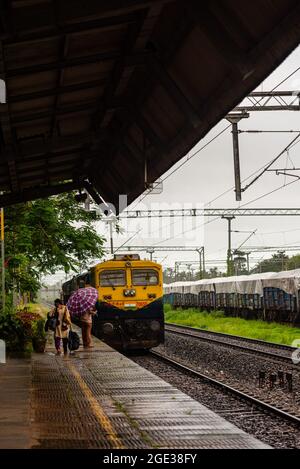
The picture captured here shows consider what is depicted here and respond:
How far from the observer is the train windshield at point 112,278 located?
22250 millimetres

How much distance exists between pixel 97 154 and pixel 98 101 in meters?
2.70

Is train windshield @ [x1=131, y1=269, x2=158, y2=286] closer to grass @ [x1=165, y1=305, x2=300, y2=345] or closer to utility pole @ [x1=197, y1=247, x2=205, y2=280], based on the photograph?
grass @ [x1=165, y1=305, x2=300, y2=345]

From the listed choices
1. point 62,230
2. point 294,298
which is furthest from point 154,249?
point 62,230

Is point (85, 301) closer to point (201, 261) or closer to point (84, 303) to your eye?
point (84, 303)

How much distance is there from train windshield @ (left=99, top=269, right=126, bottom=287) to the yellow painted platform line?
8.94m

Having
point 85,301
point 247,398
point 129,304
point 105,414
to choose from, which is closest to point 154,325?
point 129,304

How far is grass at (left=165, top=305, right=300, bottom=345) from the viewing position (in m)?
29.4

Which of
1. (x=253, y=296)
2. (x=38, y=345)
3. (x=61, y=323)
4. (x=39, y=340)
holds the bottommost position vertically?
(x=38, y=345)

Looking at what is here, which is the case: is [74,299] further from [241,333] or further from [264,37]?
[241,333]

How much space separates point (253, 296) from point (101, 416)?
114ft

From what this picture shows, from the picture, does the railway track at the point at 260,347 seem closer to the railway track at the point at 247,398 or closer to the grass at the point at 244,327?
the grass at the point at 244,327

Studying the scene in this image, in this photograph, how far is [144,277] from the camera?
2255cm

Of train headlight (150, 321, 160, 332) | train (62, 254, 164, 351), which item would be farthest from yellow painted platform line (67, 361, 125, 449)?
train headlight (150, 321, 160, 332)

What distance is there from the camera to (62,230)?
24.0 metres
